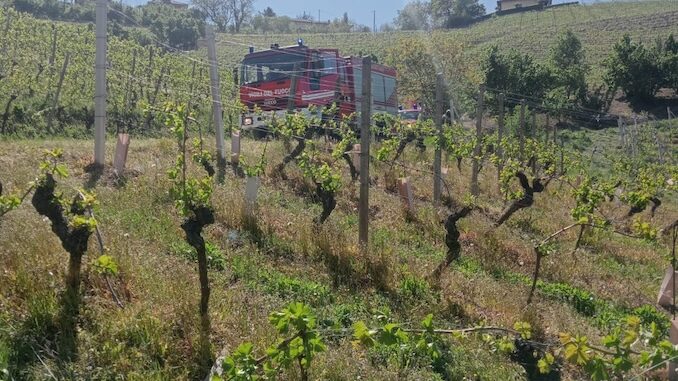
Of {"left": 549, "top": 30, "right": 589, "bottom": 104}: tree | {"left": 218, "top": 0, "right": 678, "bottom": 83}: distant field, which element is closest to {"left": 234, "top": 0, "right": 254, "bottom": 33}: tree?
{"left": 218, "top": 0, "right": 678, "bottom": 83}: distant field

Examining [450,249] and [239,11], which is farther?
[239,11]

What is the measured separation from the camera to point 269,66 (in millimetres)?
16688

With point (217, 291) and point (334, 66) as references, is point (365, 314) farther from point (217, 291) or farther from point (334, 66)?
point (334, 66)

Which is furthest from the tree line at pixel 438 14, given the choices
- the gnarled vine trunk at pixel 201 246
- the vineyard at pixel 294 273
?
the gnarled vine trunk at pixel 201 246

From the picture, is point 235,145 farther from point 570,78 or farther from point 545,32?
point 545,32

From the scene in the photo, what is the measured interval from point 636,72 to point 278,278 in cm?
3841

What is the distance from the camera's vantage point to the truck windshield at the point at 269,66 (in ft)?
53.4

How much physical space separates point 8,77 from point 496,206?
12498mm

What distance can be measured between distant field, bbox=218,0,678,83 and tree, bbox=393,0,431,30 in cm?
822

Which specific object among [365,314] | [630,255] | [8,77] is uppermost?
[8,77]

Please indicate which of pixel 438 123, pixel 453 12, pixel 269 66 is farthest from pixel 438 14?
pixel 438 123

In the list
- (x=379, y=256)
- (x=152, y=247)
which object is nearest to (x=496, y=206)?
(x=379, y=256)

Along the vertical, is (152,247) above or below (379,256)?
above

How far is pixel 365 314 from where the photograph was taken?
222 inches
